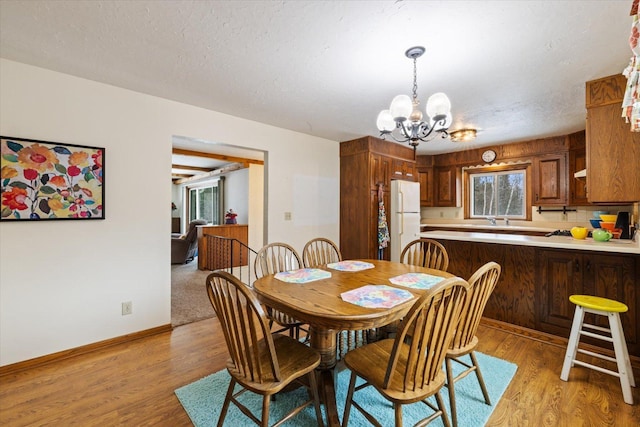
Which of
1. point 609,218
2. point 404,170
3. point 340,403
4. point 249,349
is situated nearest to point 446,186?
point 404,170

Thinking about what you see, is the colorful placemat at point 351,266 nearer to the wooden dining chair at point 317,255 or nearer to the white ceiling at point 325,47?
the wooden dining chair at point 317,255

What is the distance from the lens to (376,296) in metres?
1.60

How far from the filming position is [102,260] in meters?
2.52

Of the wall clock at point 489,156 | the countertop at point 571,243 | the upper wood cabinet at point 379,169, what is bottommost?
the countertop at point 571,243

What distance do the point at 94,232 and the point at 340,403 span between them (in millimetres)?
2417

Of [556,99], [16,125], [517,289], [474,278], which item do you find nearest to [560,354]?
[517,289]

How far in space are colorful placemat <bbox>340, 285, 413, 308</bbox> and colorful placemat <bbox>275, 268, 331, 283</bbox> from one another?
379mm

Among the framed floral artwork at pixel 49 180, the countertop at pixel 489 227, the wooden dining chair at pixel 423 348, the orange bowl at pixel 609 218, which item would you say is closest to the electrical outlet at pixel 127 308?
the framed floral artwork at pixel 49 180

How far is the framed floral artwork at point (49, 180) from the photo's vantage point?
2.12 m

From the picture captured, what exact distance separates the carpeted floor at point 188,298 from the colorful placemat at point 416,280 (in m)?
2.33

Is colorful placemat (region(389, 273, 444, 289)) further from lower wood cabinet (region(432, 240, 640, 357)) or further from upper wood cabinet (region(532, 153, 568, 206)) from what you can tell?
upper wood cabinet (region(532, 153, 568, 206))

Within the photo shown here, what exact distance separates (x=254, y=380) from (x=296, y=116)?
2801mm

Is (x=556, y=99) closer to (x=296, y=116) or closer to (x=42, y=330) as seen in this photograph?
(x=296, y=116)

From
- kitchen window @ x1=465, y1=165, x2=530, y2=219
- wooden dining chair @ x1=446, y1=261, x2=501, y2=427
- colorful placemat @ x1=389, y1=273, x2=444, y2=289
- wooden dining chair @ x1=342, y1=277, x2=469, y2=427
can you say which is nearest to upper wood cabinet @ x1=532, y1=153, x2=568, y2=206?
kitchen window @ x1=465, y1=165, x2=530, y2=219
